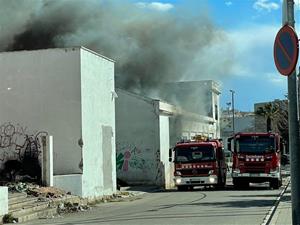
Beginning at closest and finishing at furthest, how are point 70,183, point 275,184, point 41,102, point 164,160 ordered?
point 70,183 < point 41,102 < point 275,184 < point 164,160

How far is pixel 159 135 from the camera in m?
33.9

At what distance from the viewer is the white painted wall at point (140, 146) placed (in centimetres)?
3391

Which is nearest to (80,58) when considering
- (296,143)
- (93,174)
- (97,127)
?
(97,127)

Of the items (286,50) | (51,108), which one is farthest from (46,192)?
(286,50)

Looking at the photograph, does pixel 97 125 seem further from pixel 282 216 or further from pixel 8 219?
pixel 282 216

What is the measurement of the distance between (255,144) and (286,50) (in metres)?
21.6

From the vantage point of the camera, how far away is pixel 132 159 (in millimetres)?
34000

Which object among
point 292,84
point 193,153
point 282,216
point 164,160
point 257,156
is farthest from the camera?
point 164,160

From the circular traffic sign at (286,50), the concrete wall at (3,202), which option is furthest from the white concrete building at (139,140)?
the circular traffic sign at (286,50)

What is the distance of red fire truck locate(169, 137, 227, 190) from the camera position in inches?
1166

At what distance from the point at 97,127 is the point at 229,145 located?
8.25 meters

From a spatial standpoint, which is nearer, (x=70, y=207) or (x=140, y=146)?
(x=70, y=207)

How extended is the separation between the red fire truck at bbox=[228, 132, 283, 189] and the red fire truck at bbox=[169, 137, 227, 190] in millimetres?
1256

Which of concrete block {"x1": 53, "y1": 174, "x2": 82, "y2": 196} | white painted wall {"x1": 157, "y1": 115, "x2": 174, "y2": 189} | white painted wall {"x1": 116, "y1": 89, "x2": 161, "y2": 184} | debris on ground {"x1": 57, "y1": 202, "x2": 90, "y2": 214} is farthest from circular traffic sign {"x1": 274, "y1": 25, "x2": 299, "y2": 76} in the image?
white painted wall {"x1": 157, "y1": 115, "x2": 174, "y2": 189}
